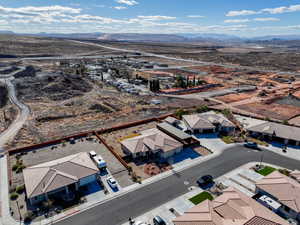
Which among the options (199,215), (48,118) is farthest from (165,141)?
(48,118)

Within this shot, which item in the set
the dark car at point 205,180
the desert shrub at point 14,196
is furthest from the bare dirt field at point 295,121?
the desert shrub at point 14,196

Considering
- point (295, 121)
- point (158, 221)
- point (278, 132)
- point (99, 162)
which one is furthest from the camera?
point (295, 121)

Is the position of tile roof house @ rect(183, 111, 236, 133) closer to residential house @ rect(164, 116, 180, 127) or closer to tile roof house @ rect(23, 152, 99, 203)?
residential house @ rect(164, 116, 180, 127)

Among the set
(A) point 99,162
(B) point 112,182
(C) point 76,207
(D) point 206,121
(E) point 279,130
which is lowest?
(C) point 76,207

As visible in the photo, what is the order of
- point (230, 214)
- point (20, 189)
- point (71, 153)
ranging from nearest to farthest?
point (230, 214)
point (20, 189)
point (71, 153)

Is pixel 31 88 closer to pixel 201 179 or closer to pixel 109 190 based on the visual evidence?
pixel 109 190

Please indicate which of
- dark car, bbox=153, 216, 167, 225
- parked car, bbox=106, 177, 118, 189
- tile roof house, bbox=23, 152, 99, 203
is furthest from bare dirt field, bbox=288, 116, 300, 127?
tile roof house, bbox=23, 152, 99, 203

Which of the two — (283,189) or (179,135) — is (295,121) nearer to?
(179,135)

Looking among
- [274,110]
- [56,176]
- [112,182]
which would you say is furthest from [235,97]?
[56,176]
